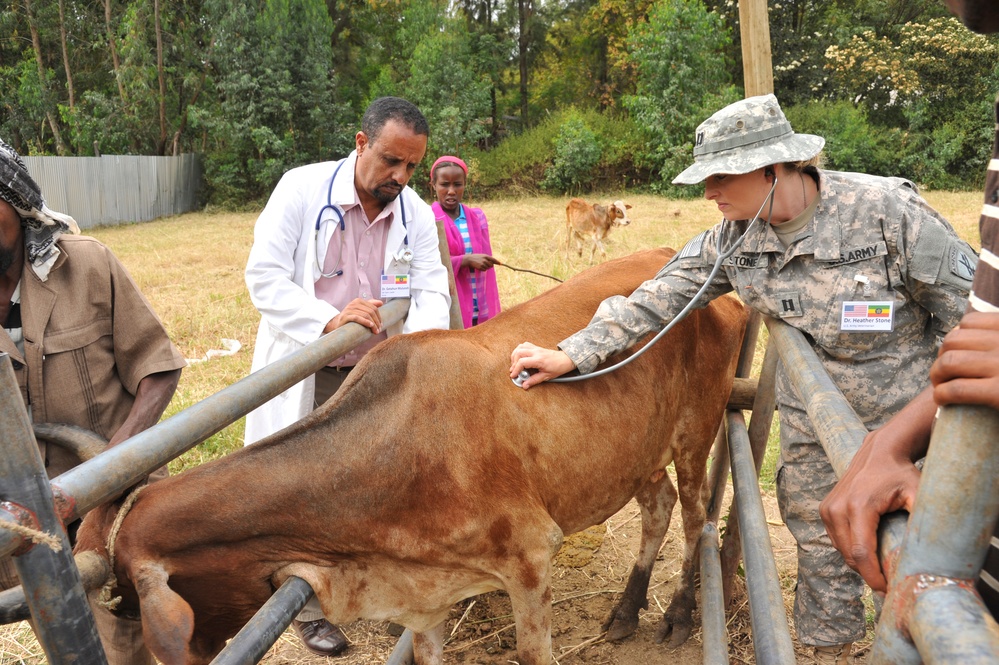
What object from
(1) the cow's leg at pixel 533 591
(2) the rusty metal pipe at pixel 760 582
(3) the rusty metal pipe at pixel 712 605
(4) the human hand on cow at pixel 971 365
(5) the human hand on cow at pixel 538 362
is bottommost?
(3) the rusty metal pipe at pixel 712 605

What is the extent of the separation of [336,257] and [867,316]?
243 centimetres

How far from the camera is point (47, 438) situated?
2682 mm

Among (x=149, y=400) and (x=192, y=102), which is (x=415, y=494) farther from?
(x=192, y=102)

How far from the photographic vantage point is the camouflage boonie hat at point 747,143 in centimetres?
288

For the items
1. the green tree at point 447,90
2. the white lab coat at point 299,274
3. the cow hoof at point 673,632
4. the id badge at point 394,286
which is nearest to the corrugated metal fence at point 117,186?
the green tree at point 447,90

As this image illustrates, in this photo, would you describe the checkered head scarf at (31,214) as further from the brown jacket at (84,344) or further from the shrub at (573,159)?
the shrub at (573,159)

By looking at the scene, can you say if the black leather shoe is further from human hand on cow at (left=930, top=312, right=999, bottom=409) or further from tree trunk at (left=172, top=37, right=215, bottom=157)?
tree trunk at (left=172, top=37, right=215, bottom=157)

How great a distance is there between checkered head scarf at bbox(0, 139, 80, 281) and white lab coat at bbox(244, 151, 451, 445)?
37.3 inches

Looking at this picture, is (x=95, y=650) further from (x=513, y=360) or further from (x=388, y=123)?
(x=388, y=123)

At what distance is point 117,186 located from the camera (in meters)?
25.0

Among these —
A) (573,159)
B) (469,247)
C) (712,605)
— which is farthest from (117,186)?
(712,605)

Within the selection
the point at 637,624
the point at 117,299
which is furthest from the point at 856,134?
the point at 117,299

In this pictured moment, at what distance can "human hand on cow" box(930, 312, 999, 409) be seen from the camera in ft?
2.97

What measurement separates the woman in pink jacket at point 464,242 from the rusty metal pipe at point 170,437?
264 cm
